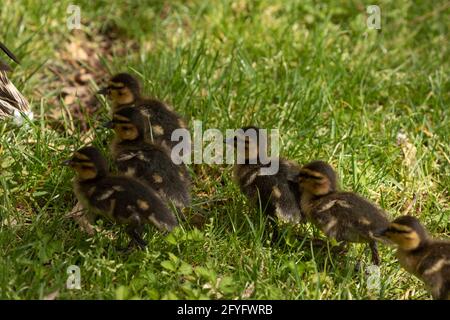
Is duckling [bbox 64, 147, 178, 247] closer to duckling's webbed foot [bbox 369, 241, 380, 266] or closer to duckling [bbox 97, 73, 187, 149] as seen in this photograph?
duckling [bbox 97, 73, 187, 149]

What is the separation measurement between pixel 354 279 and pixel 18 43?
10.3 ft

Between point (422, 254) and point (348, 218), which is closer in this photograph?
point (422, 254)

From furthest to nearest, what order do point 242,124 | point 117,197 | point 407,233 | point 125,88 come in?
point 242,124 < point 125,88 < point 117,197 < point 407,233

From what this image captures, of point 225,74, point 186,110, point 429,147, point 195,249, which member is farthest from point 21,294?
point 429,147

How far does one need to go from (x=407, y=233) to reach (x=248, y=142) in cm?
104

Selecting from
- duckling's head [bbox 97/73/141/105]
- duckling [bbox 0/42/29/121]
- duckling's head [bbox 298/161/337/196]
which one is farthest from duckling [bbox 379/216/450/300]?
duckling [bbox 0/42/29/121]

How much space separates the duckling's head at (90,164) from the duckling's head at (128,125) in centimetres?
37

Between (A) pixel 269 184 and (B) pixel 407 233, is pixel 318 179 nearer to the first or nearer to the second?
(A) pixel 269 184

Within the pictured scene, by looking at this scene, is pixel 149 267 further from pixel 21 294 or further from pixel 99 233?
pixel 21 294

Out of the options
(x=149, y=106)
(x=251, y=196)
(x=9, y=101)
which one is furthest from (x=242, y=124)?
(x=9, y=101)

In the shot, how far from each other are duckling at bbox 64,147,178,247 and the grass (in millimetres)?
150

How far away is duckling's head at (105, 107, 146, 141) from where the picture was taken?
4.55 metres

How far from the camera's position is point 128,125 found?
4.55 meters

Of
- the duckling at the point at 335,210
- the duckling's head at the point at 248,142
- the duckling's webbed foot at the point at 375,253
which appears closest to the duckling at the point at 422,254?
the duckling at the point at 335,210
